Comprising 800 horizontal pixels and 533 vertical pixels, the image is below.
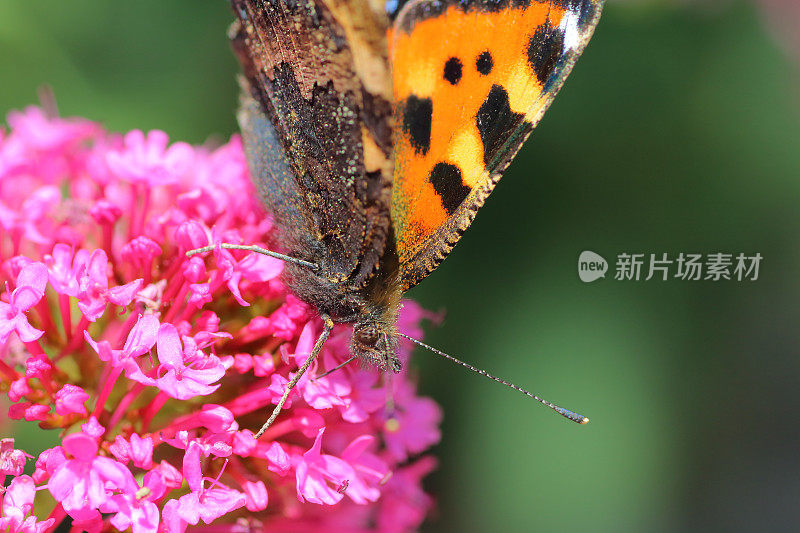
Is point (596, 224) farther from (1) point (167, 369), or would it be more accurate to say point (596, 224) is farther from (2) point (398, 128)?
(1) point (167, 369)

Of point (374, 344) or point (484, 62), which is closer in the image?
point (484, 62)

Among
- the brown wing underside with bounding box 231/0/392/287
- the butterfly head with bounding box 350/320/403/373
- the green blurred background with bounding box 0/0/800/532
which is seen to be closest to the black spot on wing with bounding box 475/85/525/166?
the brown wing underside with bounding box 231/0/392/287

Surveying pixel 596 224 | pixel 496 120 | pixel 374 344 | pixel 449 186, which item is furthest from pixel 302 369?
pixel 596 224

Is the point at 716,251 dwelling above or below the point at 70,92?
above

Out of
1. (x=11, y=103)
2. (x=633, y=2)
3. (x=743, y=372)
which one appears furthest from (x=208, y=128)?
(x=743, y=372)

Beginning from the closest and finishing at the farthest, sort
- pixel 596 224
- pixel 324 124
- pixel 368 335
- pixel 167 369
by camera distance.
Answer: pixel 167 369 → pixel 324 124 → pixel 368 335 → pixel 596 224

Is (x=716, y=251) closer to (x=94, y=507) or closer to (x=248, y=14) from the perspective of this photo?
(x=248, y=14)

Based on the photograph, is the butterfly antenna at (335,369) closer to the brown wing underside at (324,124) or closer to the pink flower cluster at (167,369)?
the pink flower cluster at (167,369)
